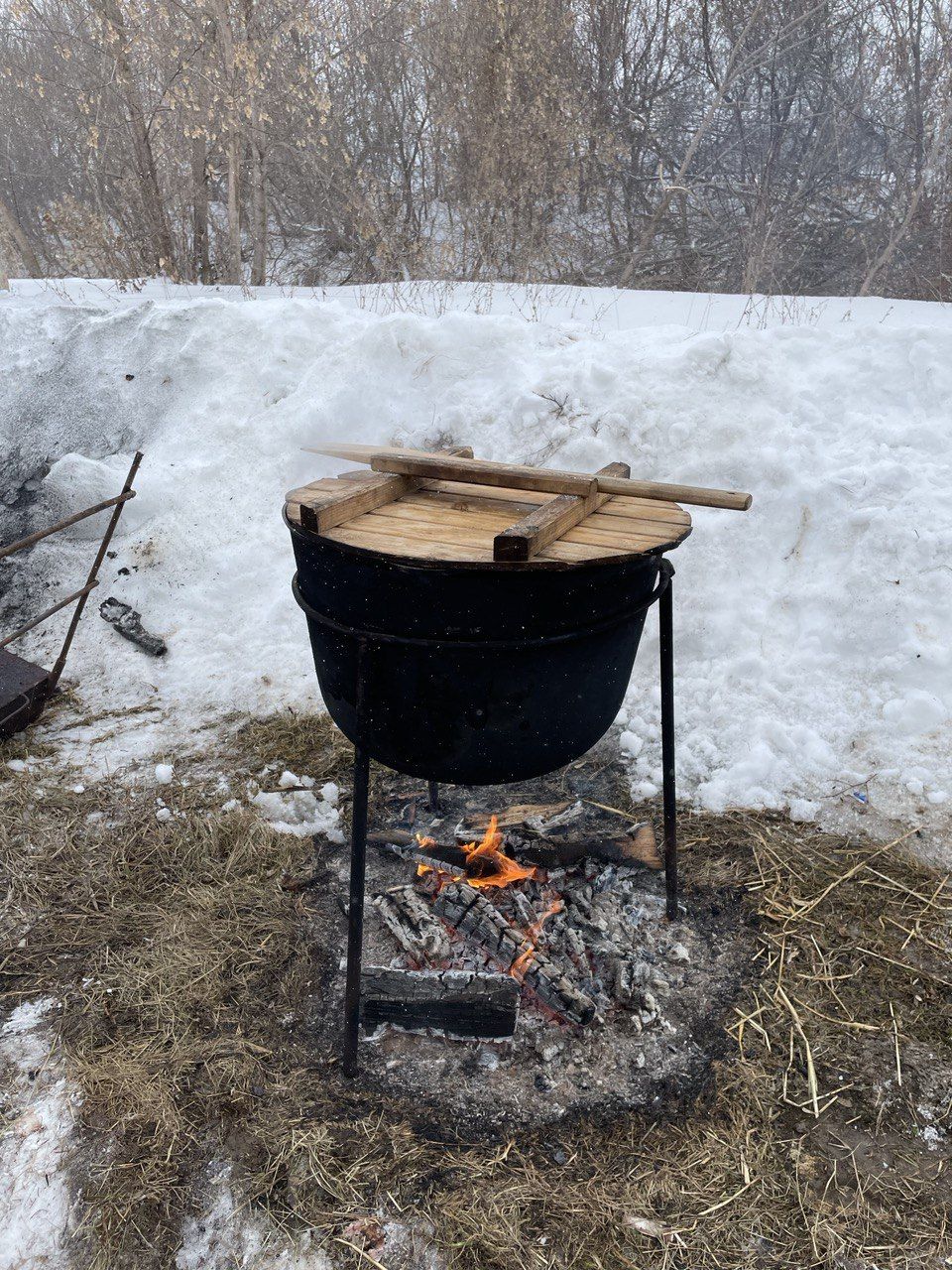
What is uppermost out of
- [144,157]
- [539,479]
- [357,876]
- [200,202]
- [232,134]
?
[232,134]

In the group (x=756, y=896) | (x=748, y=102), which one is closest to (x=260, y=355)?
(x=756, y=896)

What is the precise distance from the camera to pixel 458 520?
7.75ft

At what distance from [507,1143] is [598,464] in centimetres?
355

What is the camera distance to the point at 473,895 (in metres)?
3.00

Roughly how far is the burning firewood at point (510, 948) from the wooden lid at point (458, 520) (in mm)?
1468

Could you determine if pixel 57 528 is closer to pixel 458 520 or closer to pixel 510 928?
pixel 458 520

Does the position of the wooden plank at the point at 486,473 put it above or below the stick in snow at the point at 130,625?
above

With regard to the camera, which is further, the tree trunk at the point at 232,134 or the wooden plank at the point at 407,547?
the tree trunk at the point at 232,134

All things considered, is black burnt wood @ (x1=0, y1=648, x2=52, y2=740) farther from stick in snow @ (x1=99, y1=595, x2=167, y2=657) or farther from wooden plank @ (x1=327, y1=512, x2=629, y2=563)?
wooden plank @ (x1=327, y1=512, x2=629, y2=563)

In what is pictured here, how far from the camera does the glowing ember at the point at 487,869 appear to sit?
310 centimetres

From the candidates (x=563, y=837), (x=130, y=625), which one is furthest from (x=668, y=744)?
(x=130, y=625)

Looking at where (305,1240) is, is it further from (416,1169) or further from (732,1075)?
(732,1075)

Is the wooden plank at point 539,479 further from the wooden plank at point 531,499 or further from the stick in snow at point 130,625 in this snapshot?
the stick in snow at point 130,625

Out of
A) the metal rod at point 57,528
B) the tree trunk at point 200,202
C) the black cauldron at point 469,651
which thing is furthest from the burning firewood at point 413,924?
the tree trunk at point 200,202
